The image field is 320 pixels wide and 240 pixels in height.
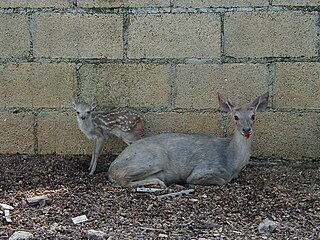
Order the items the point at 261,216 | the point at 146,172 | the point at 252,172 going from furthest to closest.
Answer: the point at 252,172 < the point at 146,172 < the point at 261,216

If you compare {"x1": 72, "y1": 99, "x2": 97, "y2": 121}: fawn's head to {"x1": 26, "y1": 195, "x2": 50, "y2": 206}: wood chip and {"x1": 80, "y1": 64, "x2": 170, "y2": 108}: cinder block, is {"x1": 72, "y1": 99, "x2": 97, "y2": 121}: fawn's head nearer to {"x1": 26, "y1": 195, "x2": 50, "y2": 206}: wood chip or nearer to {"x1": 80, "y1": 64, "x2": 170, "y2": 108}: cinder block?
{"x1": 80, "y1": 64, "x2": 170, "y2": 108}: cinder block

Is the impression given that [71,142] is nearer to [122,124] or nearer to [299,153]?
[122,124]

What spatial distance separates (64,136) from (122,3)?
4.85ft

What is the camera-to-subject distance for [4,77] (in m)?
6.80

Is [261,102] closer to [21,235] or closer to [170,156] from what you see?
[170,156]

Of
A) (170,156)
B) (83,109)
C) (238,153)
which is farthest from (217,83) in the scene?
(83,109)

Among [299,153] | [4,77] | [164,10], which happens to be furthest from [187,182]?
[4,77]

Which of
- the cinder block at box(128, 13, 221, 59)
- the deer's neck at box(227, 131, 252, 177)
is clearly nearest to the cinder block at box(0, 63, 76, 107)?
the cinder block at box(128, 13, 221, 59)

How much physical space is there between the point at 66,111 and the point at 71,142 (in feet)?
1.06

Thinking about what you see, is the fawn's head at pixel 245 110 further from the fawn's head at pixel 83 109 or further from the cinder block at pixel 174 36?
the fawn's head at pixel 83 109

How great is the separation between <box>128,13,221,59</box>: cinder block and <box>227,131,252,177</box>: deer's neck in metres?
0.96

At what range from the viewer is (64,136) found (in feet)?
22.4

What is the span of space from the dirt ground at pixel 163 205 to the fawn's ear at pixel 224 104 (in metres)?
0.66

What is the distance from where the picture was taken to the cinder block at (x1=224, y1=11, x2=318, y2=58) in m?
6.47
